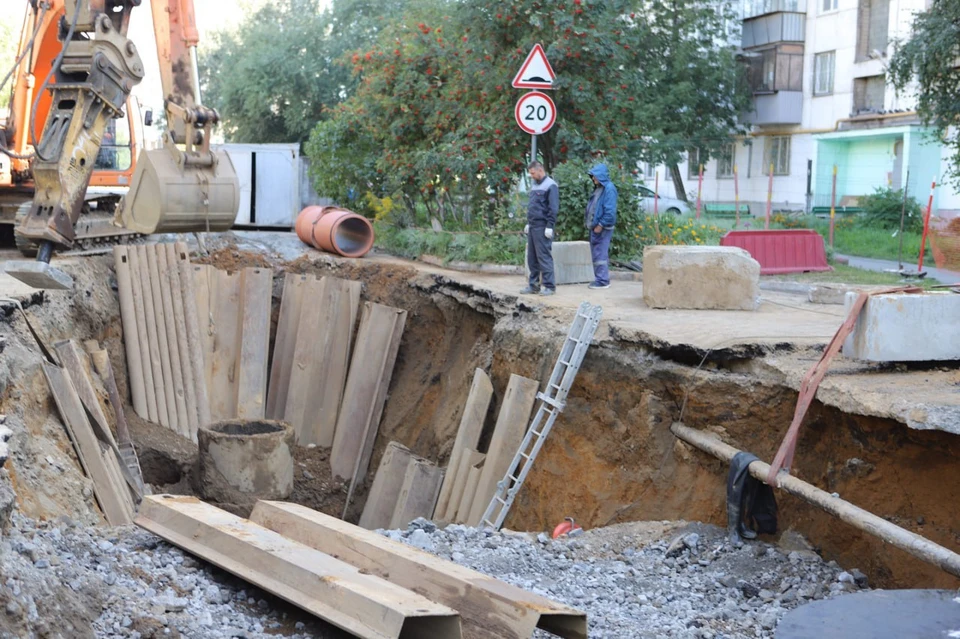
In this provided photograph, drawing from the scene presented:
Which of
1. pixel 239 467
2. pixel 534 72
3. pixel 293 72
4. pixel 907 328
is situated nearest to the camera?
pixel 907 328

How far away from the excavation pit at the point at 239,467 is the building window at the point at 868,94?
75.0 ft

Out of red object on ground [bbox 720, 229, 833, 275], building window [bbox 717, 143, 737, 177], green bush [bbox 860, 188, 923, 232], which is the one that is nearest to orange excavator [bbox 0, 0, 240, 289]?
red object on ground [bbox 720, 229, 833, 275]

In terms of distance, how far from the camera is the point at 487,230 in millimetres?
14656

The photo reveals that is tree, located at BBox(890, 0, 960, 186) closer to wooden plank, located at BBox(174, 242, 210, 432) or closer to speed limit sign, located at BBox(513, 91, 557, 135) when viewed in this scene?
speed limit sign, located at BBox(513, 91, 557, 135)

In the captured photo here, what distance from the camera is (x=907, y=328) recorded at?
695cm

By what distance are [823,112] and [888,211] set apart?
22.9 ft

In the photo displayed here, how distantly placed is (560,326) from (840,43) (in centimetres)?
2322

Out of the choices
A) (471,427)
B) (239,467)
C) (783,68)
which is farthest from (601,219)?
(783,68)

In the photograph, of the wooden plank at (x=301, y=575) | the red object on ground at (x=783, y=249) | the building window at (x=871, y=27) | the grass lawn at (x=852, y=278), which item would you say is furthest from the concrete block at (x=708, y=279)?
the building window at (x=871, y=27)

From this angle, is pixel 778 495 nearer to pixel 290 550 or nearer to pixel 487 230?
pixel 290 550

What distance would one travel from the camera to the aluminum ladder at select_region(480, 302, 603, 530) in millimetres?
8914

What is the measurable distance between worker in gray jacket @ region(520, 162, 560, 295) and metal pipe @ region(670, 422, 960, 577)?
13.6ft

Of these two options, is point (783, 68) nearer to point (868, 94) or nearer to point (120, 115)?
point (868, 94)

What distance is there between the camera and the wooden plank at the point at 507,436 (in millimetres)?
9477
